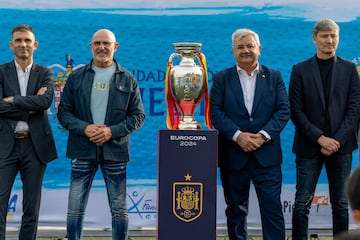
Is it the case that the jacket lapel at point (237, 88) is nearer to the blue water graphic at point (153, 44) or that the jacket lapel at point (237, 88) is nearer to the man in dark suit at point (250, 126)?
the man in dark suit at point (250, 126)

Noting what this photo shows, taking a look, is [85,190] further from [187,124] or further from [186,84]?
[186,84]

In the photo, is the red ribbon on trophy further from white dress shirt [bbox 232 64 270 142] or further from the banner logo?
the banner logo

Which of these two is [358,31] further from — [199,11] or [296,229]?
[296,229]

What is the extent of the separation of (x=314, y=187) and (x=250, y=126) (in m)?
0.66

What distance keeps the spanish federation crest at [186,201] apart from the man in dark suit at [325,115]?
35.3 inches

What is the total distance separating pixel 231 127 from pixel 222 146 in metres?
0.22

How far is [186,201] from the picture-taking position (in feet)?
12.5

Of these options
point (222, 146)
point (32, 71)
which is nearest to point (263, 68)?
point (222, 146)

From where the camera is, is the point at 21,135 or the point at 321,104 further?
the point at 321,104

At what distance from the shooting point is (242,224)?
4.25 metres

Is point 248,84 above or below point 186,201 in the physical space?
above

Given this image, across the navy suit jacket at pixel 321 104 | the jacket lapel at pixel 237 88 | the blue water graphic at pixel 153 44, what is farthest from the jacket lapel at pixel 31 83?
the navy suit jacket at pixel 321 104

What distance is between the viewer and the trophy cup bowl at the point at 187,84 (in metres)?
3.96

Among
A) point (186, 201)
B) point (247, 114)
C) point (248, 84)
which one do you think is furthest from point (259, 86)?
point (186, 201)
